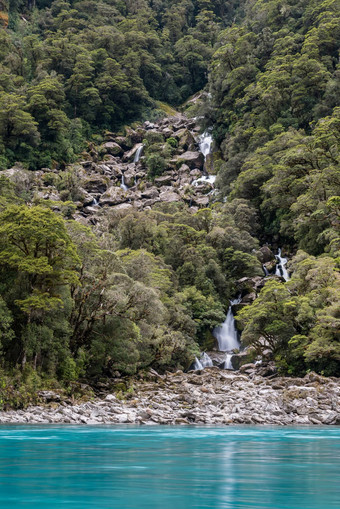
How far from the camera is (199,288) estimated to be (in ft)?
160

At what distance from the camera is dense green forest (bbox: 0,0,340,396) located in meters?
27.9

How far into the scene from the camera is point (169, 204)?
201 feet

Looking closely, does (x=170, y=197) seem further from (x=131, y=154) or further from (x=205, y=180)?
(x=131, y=154)

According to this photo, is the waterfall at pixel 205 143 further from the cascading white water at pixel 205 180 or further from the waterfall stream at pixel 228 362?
the waterfall stream at pixel 228 362

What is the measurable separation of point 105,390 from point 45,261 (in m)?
8.67

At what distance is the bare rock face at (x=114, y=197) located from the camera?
69.8 meters

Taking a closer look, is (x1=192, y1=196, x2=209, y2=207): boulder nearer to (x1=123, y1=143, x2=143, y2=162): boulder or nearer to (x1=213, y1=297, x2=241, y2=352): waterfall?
(x1=123, y1=143, x2=143, y2=162): boulder


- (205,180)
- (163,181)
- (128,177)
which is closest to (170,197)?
(163,181)

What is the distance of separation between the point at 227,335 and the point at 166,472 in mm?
38918

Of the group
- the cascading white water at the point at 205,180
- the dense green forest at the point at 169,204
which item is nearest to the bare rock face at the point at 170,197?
the dense green forest at the point at 169,204

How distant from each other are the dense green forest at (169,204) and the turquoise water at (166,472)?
1248 centimetres

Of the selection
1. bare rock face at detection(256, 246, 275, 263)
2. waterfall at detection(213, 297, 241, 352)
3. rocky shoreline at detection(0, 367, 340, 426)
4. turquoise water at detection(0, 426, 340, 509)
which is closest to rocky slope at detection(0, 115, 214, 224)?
bare rock face at detection(256, 246, 275, 263)

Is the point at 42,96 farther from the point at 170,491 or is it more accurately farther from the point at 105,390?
the point at 170,491

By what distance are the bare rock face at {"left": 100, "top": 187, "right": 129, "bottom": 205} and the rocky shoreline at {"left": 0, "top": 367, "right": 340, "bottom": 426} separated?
1549 inches
